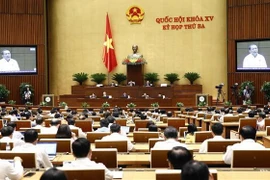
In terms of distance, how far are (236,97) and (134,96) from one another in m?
5.12

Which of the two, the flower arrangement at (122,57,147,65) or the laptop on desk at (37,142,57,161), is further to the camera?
the flower arrangement at (122,57,147,65)

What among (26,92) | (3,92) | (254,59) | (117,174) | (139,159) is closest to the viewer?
(117,174)

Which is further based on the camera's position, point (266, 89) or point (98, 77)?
point (98, 77)

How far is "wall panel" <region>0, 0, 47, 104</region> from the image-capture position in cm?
2394

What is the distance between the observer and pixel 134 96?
74.2ft

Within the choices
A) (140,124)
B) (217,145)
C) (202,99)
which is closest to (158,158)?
(217,145)

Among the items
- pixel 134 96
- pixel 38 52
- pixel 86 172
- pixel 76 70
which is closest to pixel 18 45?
pixel 38 52

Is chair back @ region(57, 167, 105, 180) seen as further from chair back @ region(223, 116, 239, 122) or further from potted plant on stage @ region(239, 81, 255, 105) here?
potted plant on stage @ region(239, 81, 255, 105)

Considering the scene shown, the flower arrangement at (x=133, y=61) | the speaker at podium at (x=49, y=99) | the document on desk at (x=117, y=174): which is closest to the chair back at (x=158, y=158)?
the document on desk at (x=117, y=174)

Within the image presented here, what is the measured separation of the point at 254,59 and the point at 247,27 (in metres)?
1.72

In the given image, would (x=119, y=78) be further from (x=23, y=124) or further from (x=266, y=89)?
(x=23, y=124)

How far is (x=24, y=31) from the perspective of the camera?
2416 cm

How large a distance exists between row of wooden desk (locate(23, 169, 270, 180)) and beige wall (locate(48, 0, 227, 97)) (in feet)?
66.0

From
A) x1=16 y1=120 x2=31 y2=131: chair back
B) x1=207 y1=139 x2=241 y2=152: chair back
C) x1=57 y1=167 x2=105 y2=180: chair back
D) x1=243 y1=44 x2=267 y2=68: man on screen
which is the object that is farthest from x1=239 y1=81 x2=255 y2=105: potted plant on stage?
x1=57 y1=167 x2=105 y2=180: chair back
